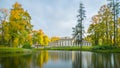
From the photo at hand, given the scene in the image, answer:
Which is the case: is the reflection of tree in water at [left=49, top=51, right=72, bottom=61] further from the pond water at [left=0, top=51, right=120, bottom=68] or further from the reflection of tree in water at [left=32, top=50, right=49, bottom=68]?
the reflection of tree in water at [left=32, top=50, right=49, bottom=68]

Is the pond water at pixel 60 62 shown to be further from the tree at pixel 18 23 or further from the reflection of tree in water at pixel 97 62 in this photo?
the tree at pixel 18 23

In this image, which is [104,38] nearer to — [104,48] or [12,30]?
[104,48]

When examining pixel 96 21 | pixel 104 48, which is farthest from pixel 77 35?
pixel 104 48

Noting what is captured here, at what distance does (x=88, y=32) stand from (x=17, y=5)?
2761 centimetres

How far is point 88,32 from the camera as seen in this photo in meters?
66.5

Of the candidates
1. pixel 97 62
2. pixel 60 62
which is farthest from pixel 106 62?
pixel 60 62

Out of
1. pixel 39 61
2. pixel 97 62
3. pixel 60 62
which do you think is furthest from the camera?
pixel 39 61

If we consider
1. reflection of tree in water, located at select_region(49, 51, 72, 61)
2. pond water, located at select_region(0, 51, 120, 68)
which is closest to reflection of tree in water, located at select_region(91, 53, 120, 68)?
pond water, located at select_region(0, 51, 120, 68)

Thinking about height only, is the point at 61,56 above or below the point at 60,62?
below

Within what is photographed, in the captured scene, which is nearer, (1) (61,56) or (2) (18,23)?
(1) (61,56)

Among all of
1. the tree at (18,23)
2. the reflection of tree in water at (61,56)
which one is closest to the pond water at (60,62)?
the reflection of tree in water at (61,56)

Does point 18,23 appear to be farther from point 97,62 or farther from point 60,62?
point 97,62

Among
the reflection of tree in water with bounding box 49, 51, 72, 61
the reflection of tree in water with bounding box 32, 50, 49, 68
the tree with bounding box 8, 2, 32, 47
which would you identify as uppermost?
the tree with bounding box 8, 2, 32, 47

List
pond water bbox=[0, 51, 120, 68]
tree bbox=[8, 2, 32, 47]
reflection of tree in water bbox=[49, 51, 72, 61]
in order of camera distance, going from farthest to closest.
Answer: tree bbox=[8, 2, 32, 47] < reflection of tree in water bbox=[49, 51, 72, 61] < pond water bbox=[0, 51, 120, 68]
